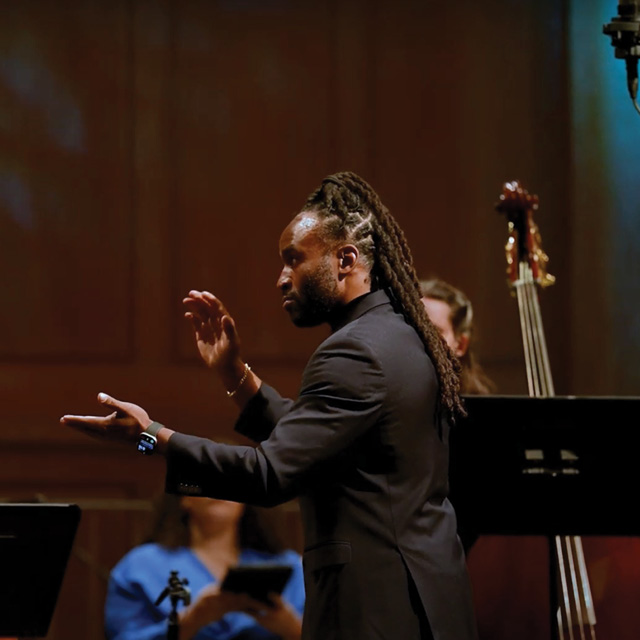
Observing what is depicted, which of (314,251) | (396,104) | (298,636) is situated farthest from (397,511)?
(396,104)

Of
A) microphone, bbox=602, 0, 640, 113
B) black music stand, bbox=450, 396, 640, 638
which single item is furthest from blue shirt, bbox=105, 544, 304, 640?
microphone, bbox=602, 0, 640, 113

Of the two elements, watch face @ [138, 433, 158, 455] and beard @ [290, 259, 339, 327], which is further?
beard @ [290, 259, 339, 327]

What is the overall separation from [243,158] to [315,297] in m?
2.11

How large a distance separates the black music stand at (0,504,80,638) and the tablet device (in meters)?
0.88

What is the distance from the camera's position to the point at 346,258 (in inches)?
83.6

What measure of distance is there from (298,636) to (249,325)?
149cm

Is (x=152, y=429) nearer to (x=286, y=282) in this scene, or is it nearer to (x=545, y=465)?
(x=286, y=282)

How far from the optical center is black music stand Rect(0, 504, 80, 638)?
2.10m

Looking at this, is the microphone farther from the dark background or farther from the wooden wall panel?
the wooden wall panel

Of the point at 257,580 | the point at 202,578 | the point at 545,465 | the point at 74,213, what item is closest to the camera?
the point at 545,465

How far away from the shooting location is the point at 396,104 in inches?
163

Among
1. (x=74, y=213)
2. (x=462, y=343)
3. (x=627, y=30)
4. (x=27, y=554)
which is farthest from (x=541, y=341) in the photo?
(x=74, y=213)

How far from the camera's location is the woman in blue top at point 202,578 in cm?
291

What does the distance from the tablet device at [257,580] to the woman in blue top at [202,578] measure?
2 centimetres
